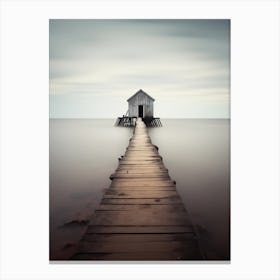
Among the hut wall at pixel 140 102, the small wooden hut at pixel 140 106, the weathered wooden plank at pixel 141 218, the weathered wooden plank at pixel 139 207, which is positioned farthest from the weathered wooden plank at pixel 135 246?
the hut wall at pixel 140 102

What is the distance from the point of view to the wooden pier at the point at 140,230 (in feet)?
7.64

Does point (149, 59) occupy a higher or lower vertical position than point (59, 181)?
higher

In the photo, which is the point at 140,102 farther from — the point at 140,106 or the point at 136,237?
the point at 136,237

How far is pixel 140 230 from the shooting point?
8.14 ft

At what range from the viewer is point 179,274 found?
283cm

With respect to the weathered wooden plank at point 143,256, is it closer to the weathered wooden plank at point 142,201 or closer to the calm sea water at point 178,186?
the weathered wooden plank at point 142,201
